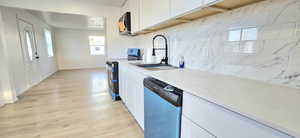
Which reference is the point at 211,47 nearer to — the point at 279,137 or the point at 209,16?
the point at 209,16

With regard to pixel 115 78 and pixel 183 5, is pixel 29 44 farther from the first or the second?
pixel 183 5

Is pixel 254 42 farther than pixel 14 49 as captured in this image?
No

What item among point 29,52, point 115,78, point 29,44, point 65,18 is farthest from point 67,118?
point 65,18

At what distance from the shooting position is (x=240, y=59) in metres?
1.03

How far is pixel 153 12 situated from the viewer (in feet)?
5.51

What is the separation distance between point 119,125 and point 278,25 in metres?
1.94

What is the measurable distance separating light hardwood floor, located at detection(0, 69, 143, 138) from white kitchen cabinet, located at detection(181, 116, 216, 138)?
3.23 feet

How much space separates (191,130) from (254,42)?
30.7 inches

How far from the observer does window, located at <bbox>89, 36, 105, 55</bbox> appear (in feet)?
24.1

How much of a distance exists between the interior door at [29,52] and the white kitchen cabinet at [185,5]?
4004mm

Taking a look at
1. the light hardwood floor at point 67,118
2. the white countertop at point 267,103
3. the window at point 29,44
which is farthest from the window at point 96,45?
the white countertop at point 267,103

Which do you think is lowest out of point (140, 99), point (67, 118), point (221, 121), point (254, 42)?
point (67, 118)

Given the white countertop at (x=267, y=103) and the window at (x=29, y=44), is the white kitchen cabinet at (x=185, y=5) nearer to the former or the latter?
the white countertop at (x=267, y=103)

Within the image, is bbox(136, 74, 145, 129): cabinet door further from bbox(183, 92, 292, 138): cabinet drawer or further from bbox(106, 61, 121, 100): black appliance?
bbox(106, 61, 121, 100): black appliance
